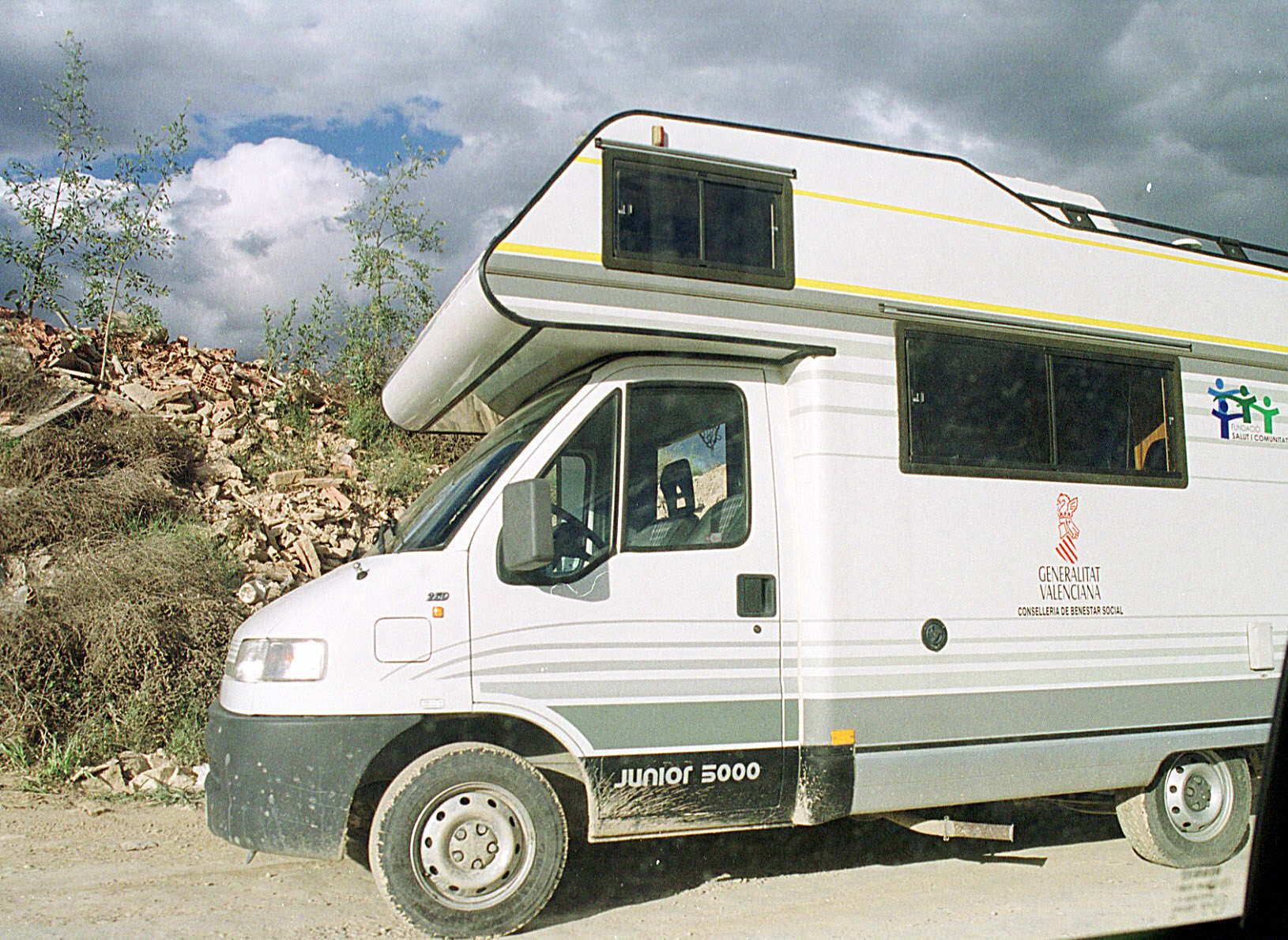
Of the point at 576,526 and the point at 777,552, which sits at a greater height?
the point at 576,526

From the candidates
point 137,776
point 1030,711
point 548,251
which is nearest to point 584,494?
point 548,251

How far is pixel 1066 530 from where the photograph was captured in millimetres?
5930

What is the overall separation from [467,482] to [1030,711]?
116 inches

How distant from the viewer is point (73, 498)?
33.0ft

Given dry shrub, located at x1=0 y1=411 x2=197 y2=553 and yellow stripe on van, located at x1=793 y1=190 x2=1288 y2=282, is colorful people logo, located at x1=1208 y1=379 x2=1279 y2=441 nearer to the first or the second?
yellow stripe on van, located at x1=793 y1=190 x2=1288 y2=282

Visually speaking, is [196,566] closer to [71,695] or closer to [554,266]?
[71,695]

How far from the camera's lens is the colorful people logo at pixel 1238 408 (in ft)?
21.5

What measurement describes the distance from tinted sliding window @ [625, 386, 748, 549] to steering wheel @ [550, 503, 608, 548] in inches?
5.7

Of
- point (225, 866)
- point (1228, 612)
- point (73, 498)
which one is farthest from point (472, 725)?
point (73, 498)

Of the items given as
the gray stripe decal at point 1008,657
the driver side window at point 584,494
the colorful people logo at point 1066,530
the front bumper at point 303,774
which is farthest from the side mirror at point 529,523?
the colorful people logo at point 1066,530

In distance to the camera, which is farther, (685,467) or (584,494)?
(685,467)

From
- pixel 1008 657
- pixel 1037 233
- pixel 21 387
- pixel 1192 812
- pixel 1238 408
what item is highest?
pixel 21 387

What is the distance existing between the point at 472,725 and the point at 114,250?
1045 centimetres

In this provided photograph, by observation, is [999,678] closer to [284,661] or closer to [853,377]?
[853,377]
